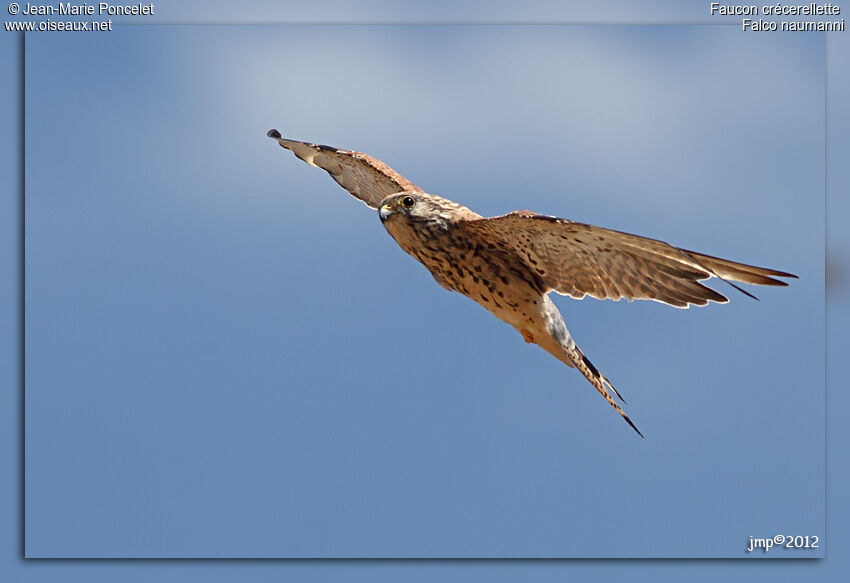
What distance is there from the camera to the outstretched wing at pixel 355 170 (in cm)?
438

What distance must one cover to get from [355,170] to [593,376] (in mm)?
1193

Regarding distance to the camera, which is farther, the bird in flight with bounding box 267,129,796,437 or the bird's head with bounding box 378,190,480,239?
the bird's head with bounding box 378,190,480,239

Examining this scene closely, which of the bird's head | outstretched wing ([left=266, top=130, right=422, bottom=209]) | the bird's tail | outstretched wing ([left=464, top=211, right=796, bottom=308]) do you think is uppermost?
outstretched wing ([left=266, top=130, right=422, bottom=209])

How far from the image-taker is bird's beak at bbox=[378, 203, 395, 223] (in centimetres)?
407

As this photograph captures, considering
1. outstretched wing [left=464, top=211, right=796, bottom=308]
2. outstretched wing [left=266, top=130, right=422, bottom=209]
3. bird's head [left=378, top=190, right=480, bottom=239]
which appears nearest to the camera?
outstretched wing [left=464, top=211, right=796, bottom=308]

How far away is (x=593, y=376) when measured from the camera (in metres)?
4.07

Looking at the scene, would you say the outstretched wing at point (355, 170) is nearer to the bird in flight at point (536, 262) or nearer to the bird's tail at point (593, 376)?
the bird in flight at point (536, 262)

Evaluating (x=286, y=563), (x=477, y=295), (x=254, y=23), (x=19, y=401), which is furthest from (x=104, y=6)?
(x=286, y=563)

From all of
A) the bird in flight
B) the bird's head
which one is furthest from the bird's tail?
the bird's head

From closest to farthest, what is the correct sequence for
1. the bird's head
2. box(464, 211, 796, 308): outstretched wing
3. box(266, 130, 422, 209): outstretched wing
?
box(464, 211, 796, 308): outstretched wing → the bird's head → box(266, 130, 422, 209): outstretched wing

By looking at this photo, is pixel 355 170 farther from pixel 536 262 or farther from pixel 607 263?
pixel 607 263

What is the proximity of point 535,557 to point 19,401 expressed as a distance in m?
1.94

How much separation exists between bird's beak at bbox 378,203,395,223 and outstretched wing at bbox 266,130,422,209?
1.00 feet

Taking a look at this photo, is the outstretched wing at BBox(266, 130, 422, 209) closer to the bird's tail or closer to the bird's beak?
the bird's beak
